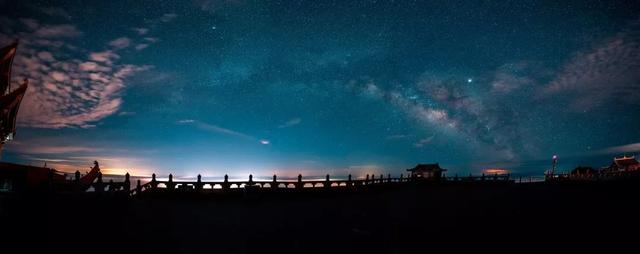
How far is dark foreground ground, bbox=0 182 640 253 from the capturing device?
8.12m

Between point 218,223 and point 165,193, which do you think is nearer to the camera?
point 218,223

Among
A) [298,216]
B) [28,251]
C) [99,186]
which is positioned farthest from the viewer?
[99,186]

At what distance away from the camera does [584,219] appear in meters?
11.7

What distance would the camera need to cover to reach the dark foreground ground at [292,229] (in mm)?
8117

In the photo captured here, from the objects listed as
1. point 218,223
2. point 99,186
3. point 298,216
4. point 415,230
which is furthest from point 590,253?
point 99,186

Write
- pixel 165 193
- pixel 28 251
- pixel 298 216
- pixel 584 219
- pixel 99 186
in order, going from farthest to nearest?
pixel 165 193
pixel 99 186
pixel 298 216
pixel 584 219
pixel 28 251

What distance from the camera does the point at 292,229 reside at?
10.7 metres

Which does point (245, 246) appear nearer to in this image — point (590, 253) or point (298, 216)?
point (298, 216)

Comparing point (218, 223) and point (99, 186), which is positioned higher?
point (99, 186)

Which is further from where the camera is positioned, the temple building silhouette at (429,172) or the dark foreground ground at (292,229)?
the temple building silhouette at (429,172)

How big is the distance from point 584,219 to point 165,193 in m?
22.4

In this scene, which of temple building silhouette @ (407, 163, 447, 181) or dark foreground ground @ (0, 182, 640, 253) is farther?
temple building silhouette @ (407, 163, 447, 181)

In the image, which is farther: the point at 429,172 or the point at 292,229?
the point at 429,172

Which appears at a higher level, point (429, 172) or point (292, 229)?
point (292, 229)
